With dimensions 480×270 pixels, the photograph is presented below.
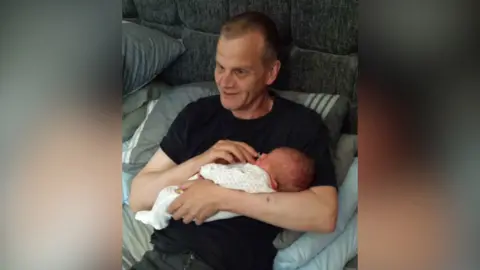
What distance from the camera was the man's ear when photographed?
99 cm

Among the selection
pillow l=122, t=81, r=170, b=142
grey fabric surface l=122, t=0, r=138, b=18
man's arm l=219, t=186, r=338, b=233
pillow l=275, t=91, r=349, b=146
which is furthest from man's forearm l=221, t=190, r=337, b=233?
grey fabric surface l=122, t=0, r=138, b=18

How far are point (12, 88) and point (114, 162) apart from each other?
24 centimetres

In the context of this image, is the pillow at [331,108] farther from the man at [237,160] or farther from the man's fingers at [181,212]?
the man's fingers at [181,212]

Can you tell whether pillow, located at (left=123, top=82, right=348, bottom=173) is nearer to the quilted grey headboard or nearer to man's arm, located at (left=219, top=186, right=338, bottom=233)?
the quilted grey headboard

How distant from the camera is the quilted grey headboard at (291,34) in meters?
0.97

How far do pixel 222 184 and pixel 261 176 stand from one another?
7cm

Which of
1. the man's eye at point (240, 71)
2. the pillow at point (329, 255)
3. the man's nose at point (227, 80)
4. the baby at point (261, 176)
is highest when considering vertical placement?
the man's eye at point (240, 71)

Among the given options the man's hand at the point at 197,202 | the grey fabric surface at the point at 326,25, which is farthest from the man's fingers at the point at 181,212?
the grey fabric surface at the point at 326,25

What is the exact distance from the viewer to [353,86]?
0.98 m

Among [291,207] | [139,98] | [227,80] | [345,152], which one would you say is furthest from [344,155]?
[139,98]

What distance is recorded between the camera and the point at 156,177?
99 centimetres

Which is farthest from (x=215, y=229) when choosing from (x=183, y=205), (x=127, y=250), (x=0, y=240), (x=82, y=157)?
(x=0, y=240)

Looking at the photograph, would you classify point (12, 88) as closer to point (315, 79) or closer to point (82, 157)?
point (82, 157)

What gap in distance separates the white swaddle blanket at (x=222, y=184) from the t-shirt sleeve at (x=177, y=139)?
0.05 m
